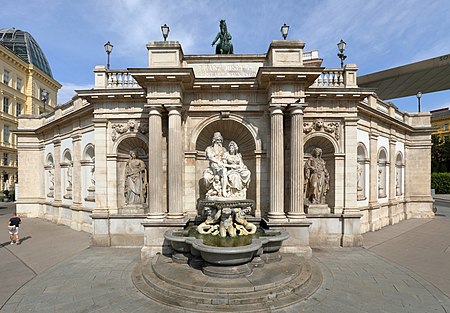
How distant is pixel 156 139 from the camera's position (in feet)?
28.3

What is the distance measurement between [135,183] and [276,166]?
6.32 meters

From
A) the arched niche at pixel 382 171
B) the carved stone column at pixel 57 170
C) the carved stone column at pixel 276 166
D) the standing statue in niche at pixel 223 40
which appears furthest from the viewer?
the carved stone column at pixel 57 170

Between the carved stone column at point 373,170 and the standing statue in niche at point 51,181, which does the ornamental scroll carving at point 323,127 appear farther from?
the standing statue in niche at point 51,181

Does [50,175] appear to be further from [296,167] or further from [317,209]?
[317,209]

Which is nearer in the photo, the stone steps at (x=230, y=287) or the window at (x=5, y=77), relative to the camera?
the stone steps at (x=230, y=287)

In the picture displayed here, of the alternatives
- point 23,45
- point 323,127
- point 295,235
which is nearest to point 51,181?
point 295,235

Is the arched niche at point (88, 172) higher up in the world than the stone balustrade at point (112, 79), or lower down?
lower down

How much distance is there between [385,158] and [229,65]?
11470 millimetres

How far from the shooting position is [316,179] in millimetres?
9953

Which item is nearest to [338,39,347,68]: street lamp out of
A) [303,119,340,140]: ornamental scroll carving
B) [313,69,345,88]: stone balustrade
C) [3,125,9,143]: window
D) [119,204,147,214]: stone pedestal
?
[313,69,345,88]: stone balustrade

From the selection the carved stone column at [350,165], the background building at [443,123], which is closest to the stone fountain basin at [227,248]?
the carved stone column at [350,165]

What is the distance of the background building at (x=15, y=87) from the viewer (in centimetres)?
3173

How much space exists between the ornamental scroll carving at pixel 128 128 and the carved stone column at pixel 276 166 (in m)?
5.62

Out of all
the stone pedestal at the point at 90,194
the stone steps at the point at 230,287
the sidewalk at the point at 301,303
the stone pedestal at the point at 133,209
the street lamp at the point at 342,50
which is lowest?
the sidewalk at the point at 301,303
